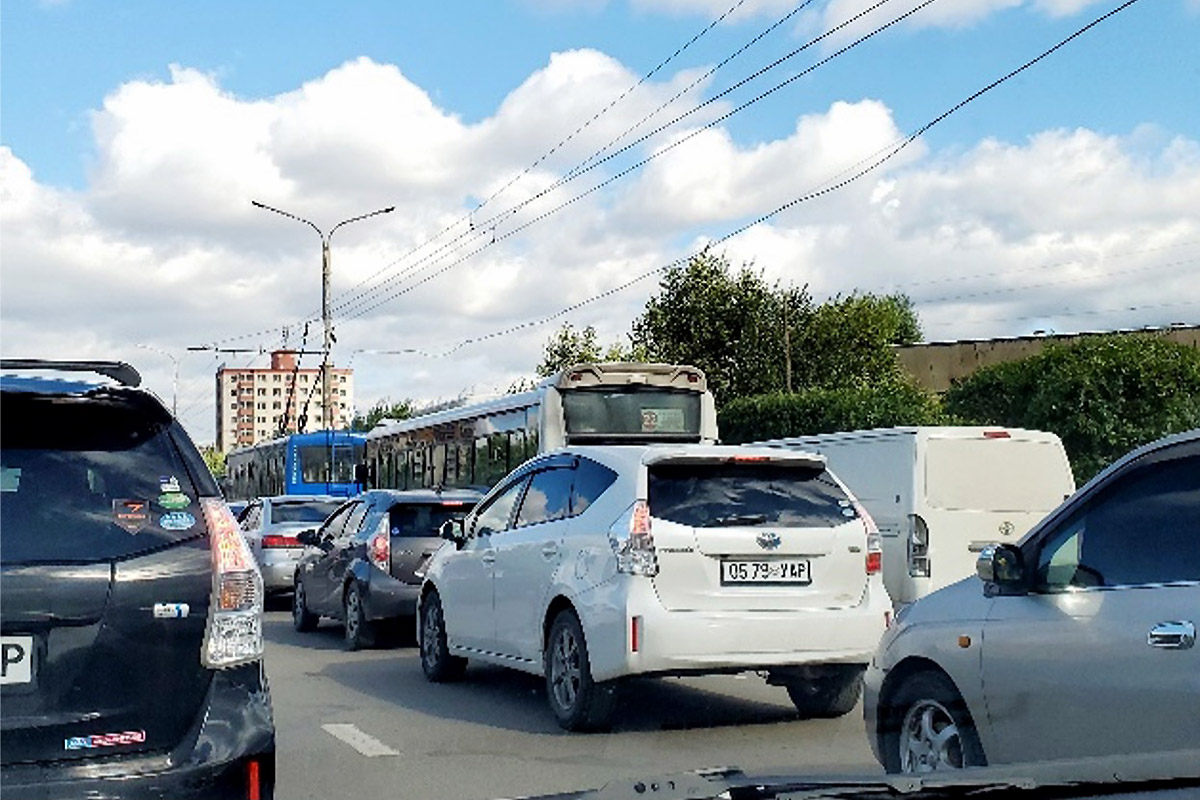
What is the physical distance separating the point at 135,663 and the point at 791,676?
217 inches

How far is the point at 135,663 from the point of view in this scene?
437 cm

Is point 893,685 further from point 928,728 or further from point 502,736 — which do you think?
point 502,736

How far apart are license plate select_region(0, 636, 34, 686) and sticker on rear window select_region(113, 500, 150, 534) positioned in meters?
0.41

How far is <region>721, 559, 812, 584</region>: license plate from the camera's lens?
8.83m

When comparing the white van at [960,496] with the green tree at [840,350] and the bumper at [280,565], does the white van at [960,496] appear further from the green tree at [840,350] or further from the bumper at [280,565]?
the green tree at [840,350]

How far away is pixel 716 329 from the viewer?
47.9m

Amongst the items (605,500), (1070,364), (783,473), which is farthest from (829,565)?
(1070,364)

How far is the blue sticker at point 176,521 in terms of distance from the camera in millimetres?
4547

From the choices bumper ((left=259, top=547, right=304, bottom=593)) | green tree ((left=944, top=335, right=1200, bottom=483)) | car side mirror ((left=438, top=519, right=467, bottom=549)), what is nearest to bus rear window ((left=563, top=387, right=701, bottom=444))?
bumper ((left=259, top=547, right=304, bottom=593))

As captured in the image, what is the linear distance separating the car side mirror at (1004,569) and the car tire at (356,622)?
904 cm

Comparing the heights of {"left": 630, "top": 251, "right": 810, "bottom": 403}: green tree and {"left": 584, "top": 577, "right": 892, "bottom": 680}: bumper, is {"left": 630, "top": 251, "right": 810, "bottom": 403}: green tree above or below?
above

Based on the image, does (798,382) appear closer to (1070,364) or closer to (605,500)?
(1070,364)

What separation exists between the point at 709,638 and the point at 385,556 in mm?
6065

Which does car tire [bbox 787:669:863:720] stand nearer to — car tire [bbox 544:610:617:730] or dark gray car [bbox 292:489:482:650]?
car tire [bbox 544:610:617:730]
